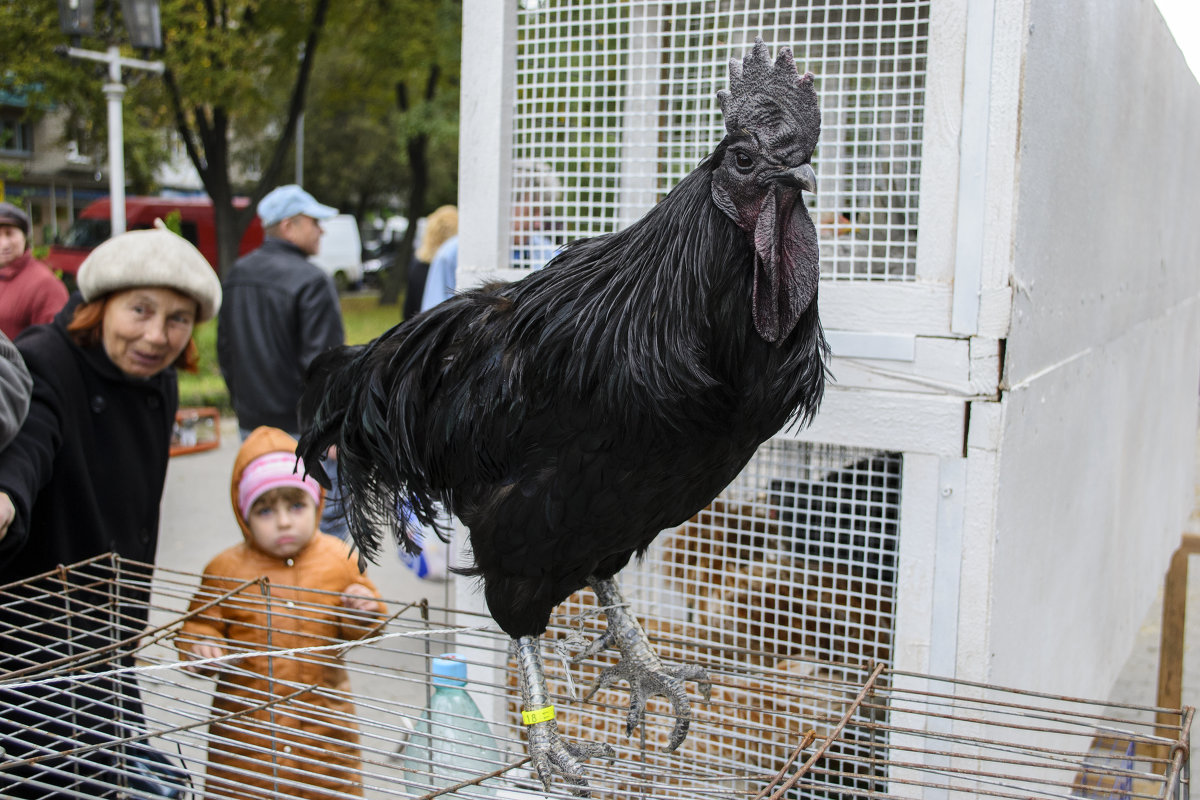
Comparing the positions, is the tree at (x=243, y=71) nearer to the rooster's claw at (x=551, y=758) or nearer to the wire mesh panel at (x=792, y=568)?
the wire mesh panel at (x=792, y=568)

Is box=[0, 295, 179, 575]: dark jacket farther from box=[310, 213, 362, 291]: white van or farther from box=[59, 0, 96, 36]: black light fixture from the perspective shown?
box=[310, 213, 362, 291]: white van

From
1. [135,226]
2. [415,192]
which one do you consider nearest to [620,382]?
[415,192]

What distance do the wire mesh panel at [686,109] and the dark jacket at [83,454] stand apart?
1169mm

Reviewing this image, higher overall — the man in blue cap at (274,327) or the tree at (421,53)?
the tree at (421,53)

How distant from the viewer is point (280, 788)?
2754 mm

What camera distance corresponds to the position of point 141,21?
27.0 feet

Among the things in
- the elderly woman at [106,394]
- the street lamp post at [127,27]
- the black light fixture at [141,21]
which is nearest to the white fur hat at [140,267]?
the elderly woman at [106,394]

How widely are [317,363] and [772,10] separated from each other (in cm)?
143

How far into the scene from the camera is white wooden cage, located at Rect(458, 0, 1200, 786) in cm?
244

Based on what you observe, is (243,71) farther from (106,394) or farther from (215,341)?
(106,394)

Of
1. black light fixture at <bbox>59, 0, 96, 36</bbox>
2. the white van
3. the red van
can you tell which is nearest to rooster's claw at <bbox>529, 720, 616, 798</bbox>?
black light fixture at <bbox>59, 0, 96, 36</bbox>

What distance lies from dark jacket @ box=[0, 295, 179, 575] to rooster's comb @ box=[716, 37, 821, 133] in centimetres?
190

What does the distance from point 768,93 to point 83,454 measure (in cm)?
207

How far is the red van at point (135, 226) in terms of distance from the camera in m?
Answer: 18.7
